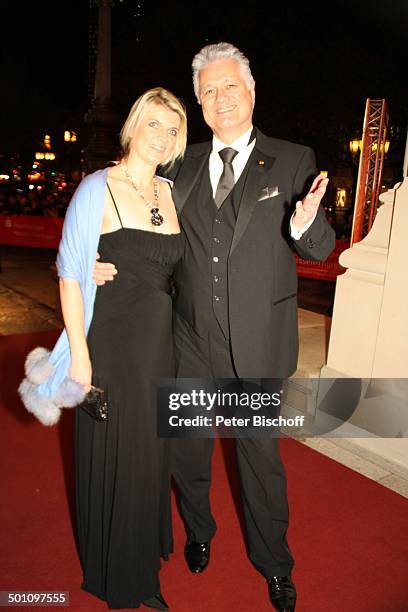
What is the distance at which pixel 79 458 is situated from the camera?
225 centimetres

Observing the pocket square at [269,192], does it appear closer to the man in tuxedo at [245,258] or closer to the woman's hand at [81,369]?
the man in tuxedo at [245,258]

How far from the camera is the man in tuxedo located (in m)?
2.25

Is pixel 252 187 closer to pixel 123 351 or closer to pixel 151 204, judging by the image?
pixel 151 204

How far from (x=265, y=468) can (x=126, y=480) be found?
634 millimetres

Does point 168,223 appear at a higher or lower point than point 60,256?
higher

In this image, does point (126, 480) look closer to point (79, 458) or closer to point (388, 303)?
point (79, 458)

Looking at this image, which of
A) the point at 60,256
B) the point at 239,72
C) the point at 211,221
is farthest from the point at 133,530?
the point at 239,72

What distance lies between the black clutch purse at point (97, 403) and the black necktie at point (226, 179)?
37.4 inches

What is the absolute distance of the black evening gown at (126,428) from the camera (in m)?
2.14

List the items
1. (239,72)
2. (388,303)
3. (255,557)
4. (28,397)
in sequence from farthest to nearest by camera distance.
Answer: (388,303)
(255,557)
(239,72)
(28,397)

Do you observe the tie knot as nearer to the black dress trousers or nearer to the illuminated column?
the black dress trousers

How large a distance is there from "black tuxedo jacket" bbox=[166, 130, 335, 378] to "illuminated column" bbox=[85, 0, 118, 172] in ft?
25.3

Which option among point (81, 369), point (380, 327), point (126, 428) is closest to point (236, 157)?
point (81, 369)

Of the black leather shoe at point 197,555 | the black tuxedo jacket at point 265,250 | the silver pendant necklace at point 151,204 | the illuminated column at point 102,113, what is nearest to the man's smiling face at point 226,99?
the black tuxedo jacket at point 265,250
